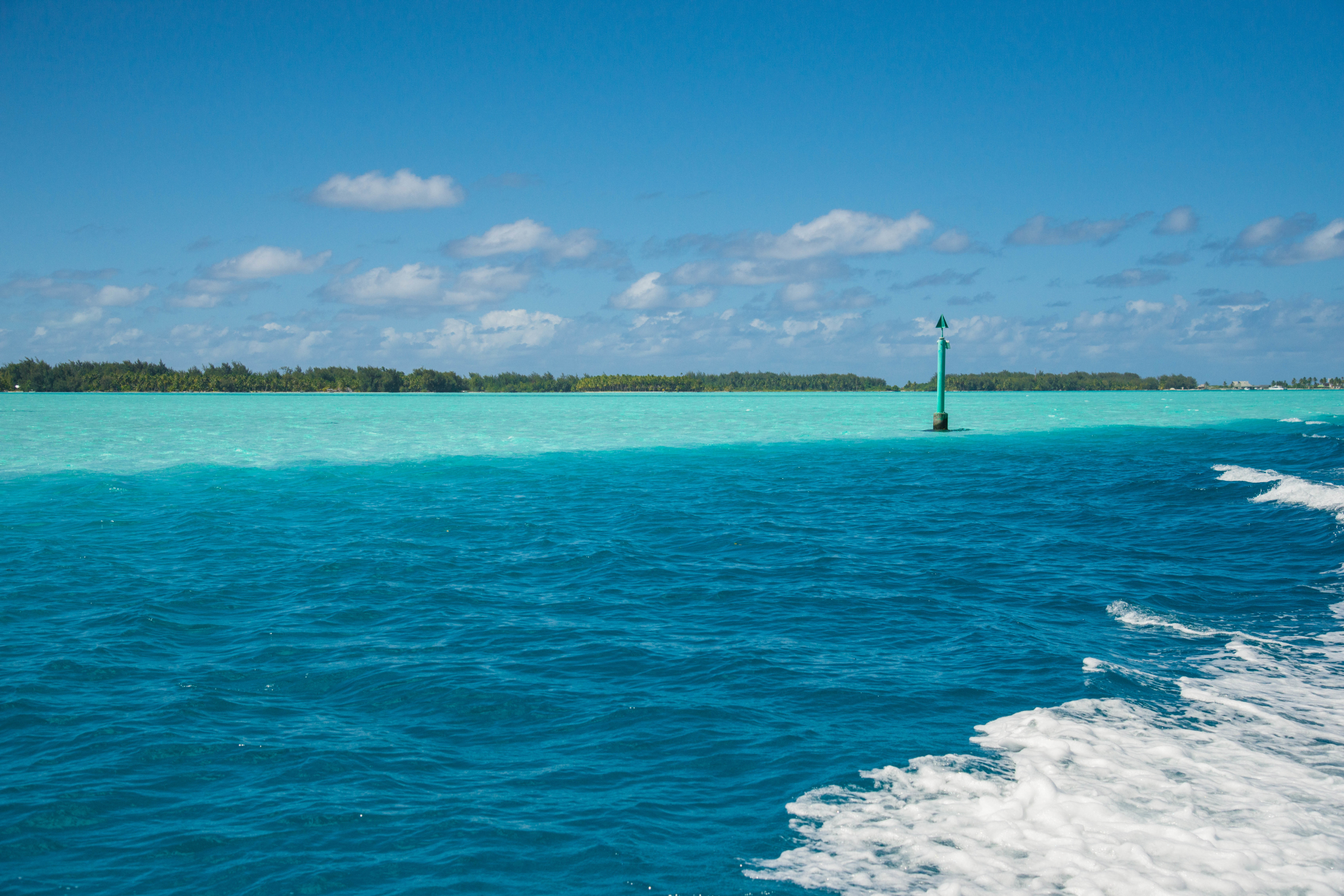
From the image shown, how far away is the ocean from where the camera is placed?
6.54 meters

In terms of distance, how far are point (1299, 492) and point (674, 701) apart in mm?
25169

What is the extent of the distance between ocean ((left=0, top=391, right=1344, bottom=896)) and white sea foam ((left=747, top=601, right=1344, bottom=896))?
0.12ft

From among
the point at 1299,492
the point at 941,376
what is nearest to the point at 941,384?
the point at 941,376

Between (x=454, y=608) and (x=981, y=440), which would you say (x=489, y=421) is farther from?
(x=454, y=608)

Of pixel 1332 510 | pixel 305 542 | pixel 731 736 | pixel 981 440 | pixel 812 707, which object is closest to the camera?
pixel 731 736

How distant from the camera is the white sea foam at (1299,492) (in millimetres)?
23203

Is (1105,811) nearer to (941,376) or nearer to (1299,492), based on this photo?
(1299,492)

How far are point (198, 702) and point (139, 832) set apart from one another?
3.05 m

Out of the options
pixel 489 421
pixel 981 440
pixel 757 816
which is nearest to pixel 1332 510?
pixel 757 816

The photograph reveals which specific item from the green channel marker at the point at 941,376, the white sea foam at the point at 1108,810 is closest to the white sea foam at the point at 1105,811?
the white sea foam at the point at 1108,810

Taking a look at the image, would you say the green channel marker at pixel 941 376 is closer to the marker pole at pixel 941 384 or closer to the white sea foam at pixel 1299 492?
Answer: the marker pole at pixel 941 384

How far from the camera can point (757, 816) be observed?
710 cm

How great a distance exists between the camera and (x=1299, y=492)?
25.6 metres

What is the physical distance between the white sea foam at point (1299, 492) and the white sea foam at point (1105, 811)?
16581mm
